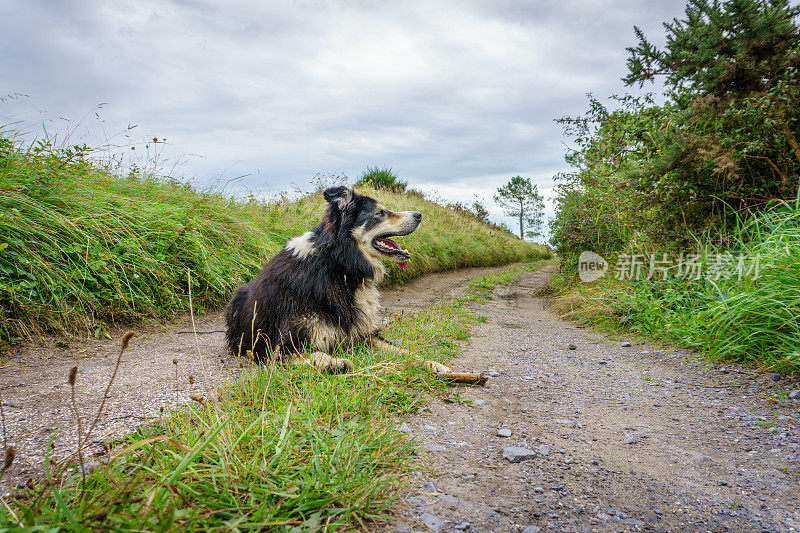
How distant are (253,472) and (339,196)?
2594 millimetres

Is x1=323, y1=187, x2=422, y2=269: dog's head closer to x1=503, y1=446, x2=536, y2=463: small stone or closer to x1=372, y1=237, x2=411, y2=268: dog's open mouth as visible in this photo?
x1=372, y1=237, x2=411, y2=268: dog's open mouth

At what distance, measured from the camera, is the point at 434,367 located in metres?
3.20

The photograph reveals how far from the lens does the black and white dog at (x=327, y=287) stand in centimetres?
347

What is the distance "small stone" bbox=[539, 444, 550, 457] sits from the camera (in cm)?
212

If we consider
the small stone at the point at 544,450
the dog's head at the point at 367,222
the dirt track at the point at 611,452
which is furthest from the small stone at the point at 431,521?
the dog's head at the point at 367,222

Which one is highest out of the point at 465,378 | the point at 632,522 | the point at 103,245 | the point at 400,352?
the point at 103,245

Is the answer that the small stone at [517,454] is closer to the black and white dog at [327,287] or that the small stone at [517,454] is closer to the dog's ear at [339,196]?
the black and white dog at [327,287]

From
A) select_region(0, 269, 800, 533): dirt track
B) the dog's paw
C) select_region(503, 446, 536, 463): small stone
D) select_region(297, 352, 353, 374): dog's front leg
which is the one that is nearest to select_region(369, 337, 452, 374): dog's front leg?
the dog's paw

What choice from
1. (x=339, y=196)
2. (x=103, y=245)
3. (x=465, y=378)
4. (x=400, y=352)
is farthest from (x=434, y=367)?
(x=103, y=245)

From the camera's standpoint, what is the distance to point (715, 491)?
1.84m

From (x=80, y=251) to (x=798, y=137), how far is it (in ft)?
25.6

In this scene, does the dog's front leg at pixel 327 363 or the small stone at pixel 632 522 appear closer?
the small stone at pixel 632 522

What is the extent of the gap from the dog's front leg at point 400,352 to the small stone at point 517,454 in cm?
102

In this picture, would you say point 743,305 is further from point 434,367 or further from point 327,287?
point 327,287
